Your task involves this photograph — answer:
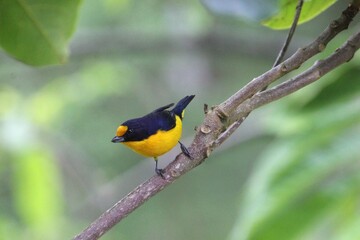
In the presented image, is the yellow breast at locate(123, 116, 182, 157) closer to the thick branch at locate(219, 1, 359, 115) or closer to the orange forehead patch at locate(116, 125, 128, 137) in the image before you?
the orange forehead patch at locate(116, 125, 128, 137)

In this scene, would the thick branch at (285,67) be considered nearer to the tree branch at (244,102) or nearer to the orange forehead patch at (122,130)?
the tree branch at (244,102)

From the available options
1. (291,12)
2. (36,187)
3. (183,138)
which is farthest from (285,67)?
(183,138)

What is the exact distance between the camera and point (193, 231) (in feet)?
15.0

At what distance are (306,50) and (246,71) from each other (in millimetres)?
4157

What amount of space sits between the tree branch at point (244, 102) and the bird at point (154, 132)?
0.39ft

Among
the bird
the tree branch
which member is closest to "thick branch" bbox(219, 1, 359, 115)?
the tree branch

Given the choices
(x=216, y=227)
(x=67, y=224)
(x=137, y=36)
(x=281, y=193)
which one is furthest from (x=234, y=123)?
(x=216, y=227)

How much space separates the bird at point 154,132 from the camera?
857 millimetres

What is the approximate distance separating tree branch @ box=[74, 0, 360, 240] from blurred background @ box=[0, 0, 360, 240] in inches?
6.0

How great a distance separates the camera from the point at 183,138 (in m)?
A: 2.97

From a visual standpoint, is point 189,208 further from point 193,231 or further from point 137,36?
point 137,36

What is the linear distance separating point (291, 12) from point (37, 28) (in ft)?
1.11

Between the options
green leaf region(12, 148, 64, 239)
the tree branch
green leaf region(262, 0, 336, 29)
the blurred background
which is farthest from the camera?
green leaf region(12, 148, 64, 239)

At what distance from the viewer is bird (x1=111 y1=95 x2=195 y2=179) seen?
857 mm
